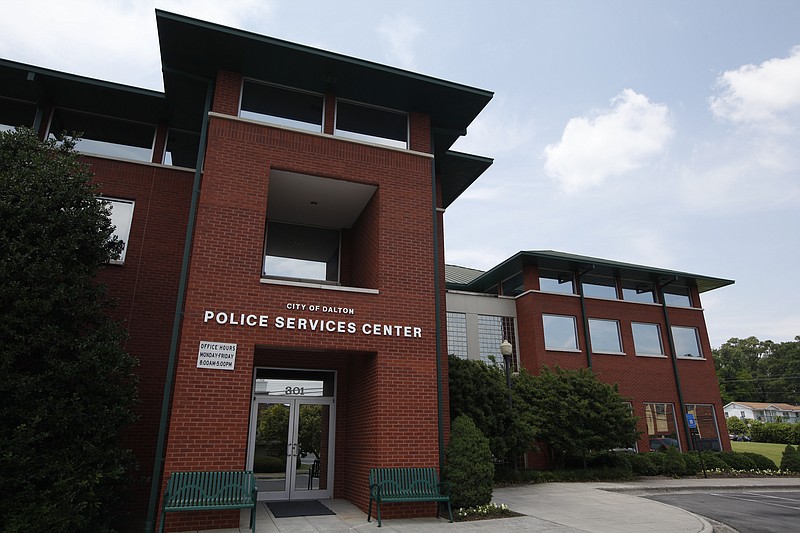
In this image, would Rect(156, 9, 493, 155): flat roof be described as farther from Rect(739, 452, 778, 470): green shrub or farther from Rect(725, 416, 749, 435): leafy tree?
Rect(725, 416, 749, 435): leafy tree

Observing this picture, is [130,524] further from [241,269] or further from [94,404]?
[241,269]

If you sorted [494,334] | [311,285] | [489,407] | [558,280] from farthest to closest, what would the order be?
[558,280] < [494,334] < [489,407] < [311,285]

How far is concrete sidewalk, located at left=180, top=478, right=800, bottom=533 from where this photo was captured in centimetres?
886

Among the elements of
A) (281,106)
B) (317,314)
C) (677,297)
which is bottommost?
(317,314)

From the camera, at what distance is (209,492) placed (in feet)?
27.8

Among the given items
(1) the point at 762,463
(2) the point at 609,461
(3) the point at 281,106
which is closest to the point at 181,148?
(3) the point at 281,106

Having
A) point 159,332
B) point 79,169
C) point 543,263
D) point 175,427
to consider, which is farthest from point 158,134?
point 543,263

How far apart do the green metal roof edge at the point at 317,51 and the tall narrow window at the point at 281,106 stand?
117cm

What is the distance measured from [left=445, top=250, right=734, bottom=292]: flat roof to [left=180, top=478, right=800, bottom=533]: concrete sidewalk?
1090 cm

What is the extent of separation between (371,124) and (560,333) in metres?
14.7

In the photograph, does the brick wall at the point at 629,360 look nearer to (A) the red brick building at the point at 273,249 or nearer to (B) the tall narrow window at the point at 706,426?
(B) the tall narrow window at the point at 706,426

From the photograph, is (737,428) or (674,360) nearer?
(674,360)

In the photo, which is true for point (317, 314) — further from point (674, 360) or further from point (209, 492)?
point (674, 360)

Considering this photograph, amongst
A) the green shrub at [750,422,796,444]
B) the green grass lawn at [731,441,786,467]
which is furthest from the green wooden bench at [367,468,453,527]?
the green shrub at [750,422,796,444]
